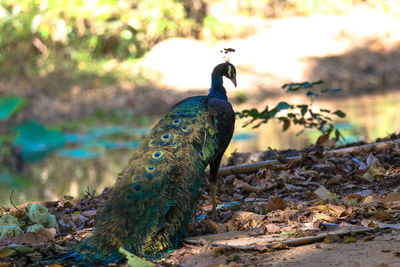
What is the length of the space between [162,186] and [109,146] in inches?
245

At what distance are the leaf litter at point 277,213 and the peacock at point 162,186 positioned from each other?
147 mm

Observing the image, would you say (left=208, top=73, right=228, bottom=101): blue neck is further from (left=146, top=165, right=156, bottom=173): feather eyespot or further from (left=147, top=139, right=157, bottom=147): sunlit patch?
(left=146, top=165, right=156, bottom=173): feather eyespot

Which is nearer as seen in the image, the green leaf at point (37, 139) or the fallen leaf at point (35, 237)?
the fallen leaf at point (35, 237)

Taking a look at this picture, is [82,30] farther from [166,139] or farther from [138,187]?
[138,187]

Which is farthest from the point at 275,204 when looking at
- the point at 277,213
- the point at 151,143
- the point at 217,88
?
the point at 217,88


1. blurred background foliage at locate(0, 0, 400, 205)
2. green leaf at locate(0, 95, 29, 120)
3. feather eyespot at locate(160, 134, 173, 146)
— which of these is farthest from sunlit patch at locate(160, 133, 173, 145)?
green leaf at locate(0, 95, 29, 120)

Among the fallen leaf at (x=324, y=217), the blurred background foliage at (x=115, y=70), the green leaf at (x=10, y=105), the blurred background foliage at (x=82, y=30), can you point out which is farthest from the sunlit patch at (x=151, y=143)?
the blurred background foliage at (x=82, y=30)

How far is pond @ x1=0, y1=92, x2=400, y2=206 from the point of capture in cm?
659

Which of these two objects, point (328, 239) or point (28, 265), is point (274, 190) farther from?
point (28, 265)

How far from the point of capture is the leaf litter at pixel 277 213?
9.03 feet

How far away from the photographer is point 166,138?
3.17m

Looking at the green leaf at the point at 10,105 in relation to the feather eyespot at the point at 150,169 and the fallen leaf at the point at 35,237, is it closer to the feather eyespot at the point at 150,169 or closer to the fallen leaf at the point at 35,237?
the fallen leaf at the point at 35,237

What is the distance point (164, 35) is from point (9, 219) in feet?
37.7

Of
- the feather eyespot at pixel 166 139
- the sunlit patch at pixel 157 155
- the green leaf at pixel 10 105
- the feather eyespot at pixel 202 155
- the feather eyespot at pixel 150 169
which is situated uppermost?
the green leaf at pixel 10 105
